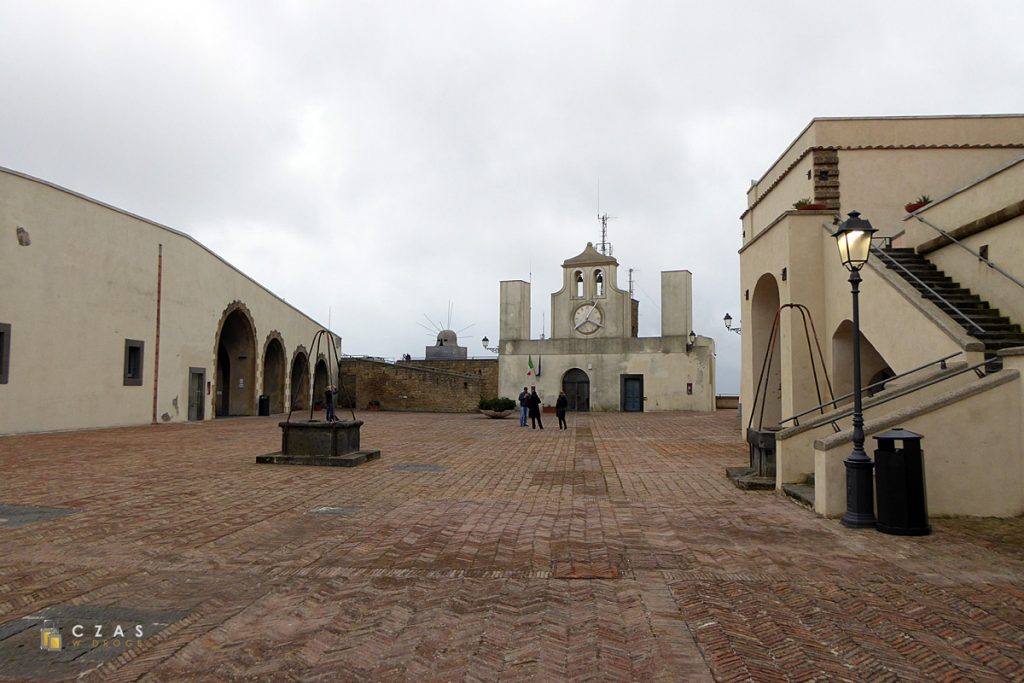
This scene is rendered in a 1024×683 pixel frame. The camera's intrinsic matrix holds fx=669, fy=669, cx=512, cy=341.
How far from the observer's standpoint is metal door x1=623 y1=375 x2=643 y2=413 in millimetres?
36750

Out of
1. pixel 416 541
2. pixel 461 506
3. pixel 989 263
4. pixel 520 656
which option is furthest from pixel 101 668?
pixel 989 263

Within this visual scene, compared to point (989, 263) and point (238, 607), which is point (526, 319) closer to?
point (989, 263)

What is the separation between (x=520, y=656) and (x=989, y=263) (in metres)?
9.58

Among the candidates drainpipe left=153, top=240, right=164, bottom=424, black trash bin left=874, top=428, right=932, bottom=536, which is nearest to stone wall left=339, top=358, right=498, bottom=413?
drainpipe left=153, top=240, right=164, bottom=424

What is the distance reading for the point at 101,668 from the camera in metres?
3.36

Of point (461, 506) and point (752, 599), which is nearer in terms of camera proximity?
point (752, 599)

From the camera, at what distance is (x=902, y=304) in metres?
9.41

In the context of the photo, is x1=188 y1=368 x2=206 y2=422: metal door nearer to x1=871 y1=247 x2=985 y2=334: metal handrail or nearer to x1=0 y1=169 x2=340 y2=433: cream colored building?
x1=0 y1=169 x2=340 y2=433: cream colored building

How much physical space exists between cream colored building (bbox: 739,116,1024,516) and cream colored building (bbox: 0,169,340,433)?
10388 millimetres

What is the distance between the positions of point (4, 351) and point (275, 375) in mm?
17064

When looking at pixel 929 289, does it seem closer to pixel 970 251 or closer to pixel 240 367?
pixel 970 251

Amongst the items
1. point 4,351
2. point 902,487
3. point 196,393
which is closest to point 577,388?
point 196,393

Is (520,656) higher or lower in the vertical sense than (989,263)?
lower

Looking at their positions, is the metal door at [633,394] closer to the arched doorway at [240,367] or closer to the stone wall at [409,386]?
the stone wall at [409,386]
